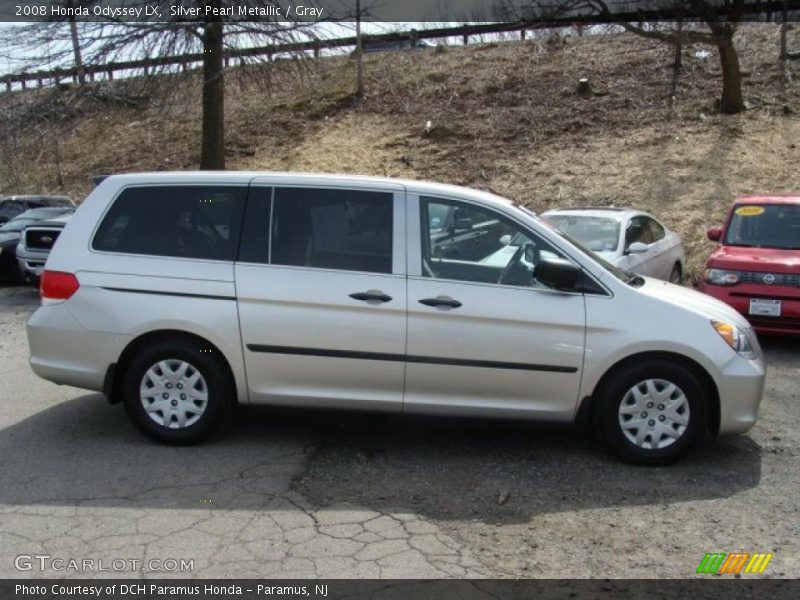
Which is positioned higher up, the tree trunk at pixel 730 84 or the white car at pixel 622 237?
the tree trunk at pixel 730 84

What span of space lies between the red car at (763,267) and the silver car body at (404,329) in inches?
140

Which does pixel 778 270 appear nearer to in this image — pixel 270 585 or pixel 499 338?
pixel 499 338

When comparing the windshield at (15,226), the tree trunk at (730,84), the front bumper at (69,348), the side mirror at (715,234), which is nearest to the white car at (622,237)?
the side mirror at (715,234)

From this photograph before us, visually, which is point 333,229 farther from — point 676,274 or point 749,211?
point 676,274

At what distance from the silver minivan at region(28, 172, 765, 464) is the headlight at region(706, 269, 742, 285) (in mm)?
3622

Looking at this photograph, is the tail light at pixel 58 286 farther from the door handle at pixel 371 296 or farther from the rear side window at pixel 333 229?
the door handle at pixel 371 296

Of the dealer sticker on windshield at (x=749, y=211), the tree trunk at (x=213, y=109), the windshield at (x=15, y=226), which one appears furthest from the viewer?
the tree trunk at (x=213, y=109)

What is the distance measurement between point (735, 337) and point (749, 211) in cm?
541

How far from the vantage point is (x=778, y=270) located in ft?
28.8

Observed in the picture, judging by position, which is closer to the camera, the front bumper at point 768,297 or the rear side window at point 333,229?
the rear side window at point 333,229

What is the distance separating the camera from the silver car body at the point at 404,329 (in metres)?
5.24

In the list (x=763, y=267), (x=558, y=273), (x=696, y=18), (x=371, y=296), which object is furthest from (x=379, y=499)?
(x=696, y=18)

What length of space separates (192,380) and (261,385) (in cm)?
46

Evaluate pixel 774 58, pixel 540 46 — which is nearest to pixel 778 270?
pixel 774 58
